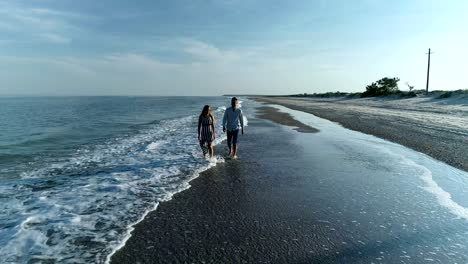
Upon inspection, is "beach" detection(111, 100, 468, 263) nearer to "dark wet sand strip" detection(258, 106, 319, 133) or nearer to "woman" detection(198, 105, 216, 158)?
"woman" detection(198, 105, 216, 158)

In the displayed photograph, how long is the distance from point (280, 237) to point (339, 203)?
2050mm

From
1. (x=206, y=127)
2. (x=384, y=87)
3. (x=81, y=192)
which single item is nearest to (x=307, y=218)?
(x=81, y=192)

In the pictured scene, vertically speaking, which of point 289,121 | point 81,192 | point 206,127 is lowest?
point 81,192

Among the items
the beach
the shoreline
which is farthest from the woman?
the shoreline

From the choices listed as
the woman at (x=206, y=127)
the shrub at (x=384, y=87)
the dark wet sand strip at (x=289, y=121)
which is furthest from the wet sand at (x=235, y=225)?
the shrub at (x=384, y=87)

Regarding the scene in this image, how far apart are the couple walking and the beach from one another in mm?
1123

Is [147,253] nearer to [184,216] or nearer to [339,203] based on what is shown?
[184,216]

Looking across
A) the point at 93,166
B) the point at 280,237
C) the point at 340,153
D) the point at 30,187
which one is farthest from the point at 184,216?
the point at 340,153

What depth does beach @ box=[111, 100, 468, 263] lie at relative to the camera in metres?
3.97

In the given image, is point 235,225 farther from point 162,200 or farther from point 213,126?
point 213,126

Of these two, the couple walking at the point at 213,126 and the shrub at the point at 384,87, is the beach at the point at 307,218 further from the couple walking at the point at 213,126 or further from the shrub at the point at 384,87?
the shrub at the point at 384,87

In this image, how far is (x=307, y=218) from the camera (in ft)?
16.9

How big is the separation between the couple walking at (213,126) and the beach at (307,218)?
3.68 ft

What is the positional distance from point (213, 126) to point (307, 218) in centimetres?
542
